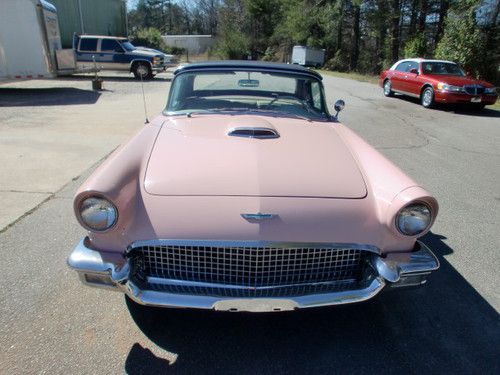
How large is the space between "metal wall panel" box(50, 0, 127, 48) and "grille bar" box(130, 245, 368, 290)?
2662 centimetres

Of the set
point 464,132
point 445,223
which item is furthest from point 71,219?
point 464,132

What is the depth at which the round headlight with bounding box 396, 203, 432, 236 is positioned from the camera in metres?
2.35

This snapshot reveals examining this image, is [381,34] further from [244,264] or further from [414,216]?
[244,264]

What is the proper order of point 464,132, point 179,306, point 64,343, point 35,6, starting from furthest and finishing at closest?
point 35,6 < point 464,132 < point 64,343 < point 179,306

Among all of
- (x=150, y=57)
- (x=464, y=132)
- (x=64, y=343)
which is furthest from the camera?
(x=150, y=57)

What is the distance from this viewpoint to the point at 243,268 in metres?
2.32

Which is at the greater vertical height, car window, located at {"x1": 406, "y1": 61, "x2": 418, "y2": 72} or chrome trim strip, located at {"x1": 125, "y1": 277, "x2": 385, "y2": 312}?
car window, located at {"x1": 406, "y1": 61, "x2": 418, "y2": 72}

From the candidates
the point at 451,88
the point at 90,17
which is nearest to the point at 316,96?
the point at 451,88

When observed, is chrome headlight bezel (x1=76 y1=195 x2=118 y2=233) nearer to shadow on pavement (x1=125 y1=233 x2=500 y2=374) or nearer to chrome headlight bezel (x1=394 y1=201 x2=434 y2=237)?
shadow on pavement (x1=125 y1=233 x2=500 y2=374)

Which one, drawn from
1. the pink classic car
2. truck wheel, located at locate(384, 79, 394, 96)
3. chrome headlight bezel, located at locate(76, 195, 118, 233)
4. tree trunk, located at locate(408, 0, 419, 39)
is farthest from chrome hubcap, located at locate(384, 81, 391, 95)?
tree trunk, located at locate(408, 0, 419, 39)

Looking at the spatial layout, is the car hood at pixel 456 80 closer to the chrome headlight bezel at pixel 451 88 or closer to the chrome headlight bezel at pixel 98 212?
the chrome headlight bezel at pixel 451 88

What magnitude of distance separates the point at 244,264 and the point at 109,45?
19423 millimetres

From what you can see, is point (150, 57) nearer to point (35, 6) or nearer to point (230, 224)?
point (35, 6)

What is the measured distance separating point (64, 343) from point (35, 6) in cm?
1359
